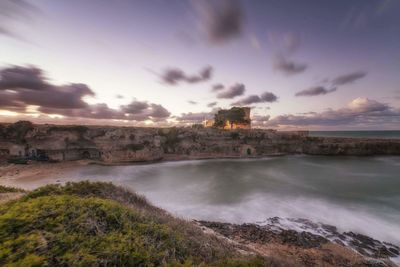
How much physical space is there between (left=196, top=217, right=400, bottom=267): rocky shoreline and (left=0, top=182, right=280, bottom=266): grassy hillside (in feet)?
13.8

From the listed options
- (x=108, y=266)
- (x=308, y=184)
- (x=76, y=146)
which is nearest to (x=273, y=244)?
(x=108, y=266)

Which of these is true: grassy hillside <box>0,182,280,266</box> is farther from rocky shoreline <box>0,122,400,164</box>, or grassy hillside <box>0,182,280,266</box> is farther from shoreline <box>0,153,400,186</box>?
rocky shoreline <box>0,122,400,164</box>

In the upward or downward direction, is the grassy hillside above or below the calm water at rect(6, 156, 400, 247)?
above

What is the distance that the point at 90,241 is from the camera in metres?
3.58

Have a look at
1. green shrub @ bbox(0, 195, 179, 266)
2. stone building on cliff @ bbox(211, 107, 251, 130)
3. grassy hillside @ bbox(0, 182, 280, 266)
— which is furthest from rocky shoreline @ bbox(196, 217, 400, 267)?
stone building on cliff @ bbox(211, 107, 251, 130)

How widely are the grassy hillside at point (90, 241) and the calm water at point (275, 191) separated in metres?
8.27

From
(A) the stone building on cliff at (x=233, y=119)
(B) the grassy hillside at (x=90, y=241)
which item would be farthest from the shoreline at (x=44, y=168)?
(A) the stone building on cliff at (x=233, y=119)

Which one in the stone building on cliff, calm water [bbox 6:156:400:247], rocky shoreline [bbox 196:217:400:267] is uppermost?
the stone building on cliff

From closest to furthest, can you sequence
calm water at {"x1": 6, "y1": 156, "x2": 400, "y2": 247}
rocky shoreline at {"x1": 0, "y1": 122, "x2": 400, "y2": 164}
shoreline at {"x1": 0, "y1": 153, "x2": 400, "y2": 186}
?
calm water at {"x1": 6, "y1": 156, "x2": 400, "y2": 247} < shoreline at {"x1": 0, "y1": 153, "x2": 400, "y2": 186} < rocky shoreline at {"x1": 0, "y1": 122, "x2": 400, "y2": 164}

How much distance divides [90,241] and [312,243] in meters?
9.29

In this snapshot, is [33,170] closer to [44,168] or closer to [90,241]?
[44,168]

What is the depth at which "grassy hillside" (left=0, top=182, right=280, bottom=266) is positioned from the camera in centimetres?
308

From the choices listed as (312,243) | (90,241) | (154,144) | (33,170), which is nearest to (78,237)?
(90,241)

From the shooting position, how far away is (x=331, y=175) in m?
24.9
